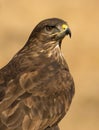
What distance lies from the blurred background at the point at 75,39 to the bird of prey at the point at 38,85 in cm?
407

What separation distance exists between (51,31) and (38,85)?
97cm

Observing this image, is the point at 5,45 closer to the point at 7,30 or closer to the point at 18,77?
the point at 7,30

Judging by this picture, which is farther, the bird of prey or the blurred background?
the blurred background

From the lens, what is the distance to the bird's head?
1352 cm

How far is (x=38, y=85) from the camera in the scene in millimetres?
12898

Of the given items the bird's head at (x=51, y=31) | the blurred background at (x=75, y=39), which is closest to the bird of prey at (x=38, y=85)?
the bird's head at (x=51, y=31)

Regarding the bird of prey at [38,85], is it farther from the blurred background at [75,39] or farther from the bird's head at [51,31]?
the blurred background at [75,39]

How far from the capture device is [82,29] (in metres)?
22.6

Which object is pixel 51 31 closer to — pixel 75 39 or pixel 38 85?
pixel 38 85

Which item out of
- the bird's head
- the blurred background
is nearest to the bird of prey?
the bird's head

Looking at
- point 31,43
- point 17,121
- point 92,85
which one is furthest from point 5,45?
point 17,121

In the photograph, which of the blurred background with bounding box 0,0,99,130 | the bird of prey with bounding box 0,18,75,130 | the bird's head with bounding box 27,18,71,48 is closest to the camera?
the bird of prey with bounding box 0,18,75,130

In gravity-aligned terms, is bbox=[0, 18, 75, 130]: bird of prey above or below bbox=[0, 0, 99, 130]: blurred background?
above

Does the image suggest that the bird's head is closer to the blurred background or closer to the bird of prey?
the bird of prey
